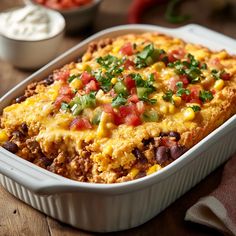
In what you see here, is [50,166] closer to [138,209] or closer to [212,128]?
[138,209]

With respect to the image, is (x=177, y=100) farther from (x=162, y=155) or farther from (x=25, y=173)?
(x=25, y=173)

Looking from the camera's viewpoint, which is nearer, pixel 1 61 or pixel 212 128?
pixel 212 128

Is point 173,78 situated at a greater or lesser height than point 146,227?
greater

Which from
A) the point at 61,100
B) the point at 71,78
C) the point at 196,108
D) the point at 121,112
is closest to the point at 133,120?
the point at 121,112

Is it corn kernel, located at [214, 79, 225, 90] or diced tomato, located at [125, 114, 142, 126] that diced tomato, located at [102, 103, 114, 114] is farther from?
corn kernel, located at [214, 79, 225, 90]

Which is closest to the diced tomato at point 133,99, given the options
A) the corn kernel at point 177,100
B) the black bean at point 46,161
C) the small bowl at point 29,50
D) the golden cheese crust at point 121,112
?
the golden cheese crust at point 121,112

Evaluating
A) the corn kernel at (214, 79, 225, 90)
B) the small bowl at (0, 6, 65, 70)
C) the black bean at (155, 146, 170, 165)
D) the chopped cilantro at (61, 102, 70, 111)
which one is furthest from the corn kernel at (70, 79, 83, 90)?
the small bowl at (0, 6, 65, 70)

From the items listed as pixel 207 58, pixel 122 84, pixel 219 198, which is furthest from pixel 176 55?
pixel 219 198
